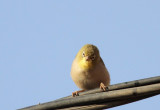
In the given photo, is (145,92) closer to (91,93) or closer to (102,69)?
(91,93)

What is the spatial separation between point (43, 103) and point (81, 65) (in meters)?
2.76

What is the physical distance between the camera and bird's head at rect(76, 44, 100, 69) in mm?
6969

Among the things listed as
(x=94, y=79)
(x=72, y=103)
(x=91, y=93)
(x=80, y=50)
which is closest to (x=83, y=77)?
(x=94, y=79)

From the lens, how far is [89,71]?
6.88 m

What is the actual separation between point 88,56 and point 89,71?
0.43 m

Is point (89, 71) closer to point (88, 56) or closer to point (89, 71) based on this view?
point (89, 71)

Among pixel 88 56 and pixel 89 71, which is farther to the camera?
pixel 88 56

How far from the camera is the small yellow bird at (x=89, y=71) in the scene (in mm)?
6879

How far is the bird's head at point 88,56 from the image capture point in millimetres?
6969

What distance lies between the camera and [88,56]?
7188 millimetres

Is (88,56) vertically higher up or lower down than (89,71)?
higher up

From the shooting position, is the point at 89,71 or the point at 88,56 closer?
the point at 89,71

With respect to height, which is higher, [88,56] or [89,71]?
[88,56]

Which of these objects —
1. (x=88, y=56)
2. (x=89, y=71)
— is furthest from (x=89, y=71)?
(x=88, y=56)
